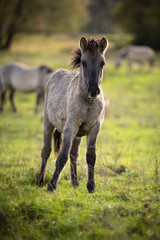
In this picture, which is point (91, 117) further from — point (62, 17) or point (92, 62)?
point (62, 17)

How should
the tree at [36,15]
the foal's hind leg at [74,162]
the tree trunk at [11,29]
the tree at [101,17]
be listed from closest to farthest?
the foal's hind leg at [74,162] → the tree at [36,15] → the tree trunk at [11,29] → the tree at [101,17]

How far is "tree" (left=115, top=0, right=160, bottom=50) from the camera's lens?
128ft

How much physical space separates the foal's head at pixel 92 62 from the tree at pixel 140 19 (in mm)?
35883

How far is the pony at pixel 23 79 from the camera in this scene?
1605 cm

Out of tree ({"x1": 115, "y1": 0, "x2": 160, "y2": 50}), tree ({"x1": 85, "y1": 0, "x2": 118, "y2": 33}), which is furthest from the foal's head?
tree ({"x1": 85, "y1": 0, "x2": 118, "y2": 33})

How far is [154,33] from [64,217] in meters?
39.0

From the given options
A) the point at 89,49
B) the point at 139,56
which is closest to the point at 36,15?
the point at 139,56

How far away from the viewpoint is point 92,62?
5.16 metres

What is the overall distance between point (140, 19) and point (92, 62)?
38164 millimetres

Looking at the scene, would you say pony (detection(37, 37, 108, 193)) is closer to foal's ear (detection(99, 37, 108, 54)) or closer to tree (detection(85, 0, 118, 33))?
foal's ear (detection(99, 37, 108, 54))

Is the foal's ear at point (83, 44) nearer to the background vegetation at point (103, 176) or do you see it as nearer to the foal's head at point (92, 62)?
the foal's head at point (92, 62)

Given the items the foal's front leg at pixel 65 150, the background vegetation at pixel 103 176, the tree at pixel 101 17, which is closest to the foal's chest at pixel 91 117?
the foal's front leg at pixel 65 150

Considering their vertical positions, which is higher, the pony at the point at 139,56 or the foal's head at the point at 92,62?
the pony at the point at 139,56

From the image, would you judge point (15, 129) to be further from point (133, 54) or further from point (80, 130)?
point (133, 54)
